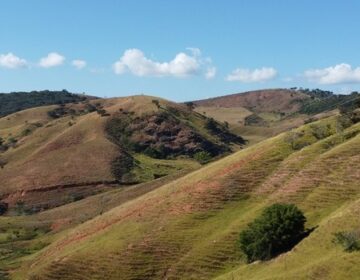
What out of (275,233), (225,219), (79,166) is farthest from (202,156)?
(275,233)

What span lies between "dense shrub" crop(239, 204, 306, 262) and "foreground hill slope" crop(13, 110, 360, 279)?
1.47 m

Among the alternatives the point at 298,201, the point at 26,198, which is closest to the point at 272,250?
the point at 298,201

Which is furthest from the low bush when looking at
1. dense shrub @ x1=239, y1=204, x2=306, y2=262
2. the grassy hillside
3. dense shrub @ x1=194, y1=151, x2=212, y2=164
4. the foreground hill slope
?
dense shrub @ x1=194, y1=151, x2=212, y2=164

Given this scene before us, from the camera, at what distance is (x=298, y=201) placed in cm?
6253

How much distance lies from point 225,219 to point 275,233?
486 inches

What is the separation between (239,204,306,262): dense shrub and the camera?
53.7m

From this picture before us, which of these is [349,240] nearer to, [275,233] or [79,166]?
[275,233]

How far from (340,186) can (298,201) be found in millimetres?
4893

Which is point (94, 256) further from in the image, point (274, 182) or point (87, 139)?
point (87, 139)

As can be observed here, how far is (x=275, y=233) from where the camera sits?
177ft

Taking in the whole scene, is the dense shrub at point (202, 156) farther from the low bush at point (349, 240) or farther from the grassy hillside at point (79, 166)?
the low bush at point (349, 240)

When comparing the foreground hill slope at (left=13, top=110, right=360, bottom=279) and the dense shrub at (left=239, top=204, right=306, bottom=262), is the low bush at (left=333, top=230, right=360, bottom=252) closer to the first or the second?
the foreground hill slope at (left=13, top=110, right=360, bottom=279)

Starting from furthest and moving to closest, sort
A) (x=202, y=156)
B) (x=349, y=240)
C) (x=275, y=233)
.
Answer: (x=202, y=156) → (x=275, y=233) → (x=349, y=240)

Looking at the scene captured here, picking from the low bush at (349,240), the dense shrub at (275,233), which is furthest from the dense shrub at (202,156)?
the low bush at (349,240)
